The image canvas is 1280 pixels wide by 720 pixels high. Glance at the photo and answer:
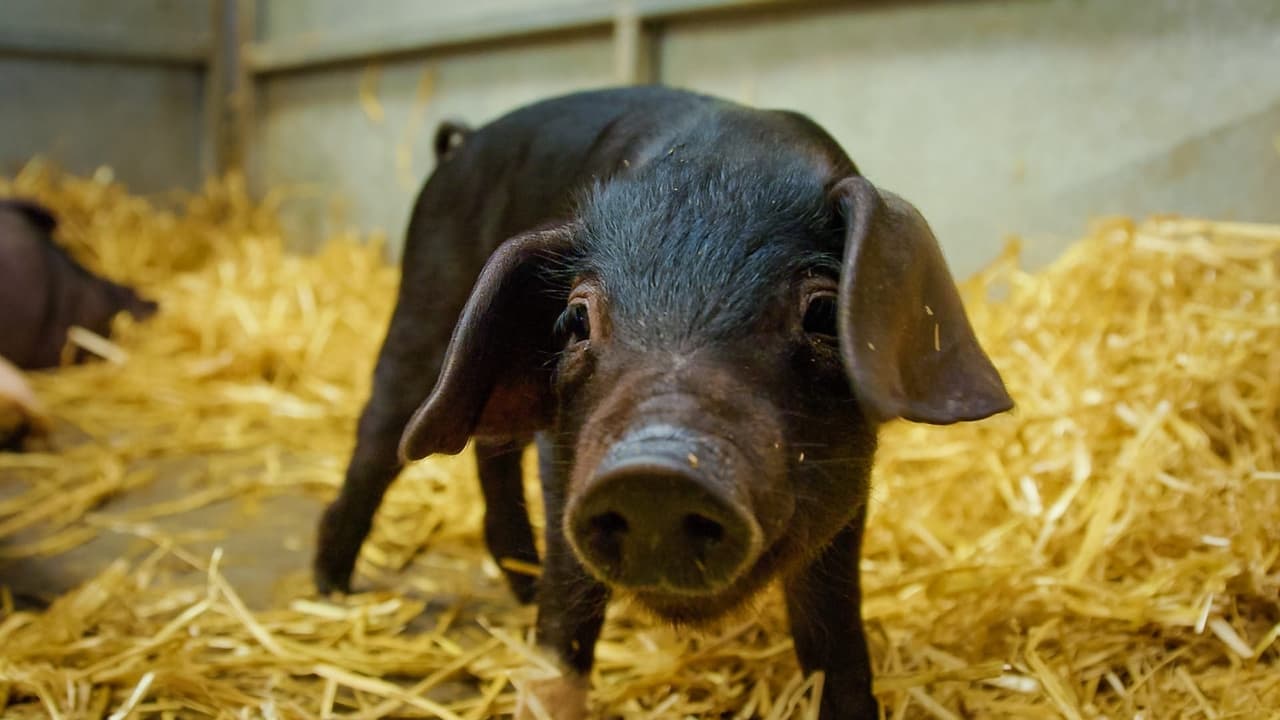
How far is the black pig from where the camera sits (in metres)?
1.45

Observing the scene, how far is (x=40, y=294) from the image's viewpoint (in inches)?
209

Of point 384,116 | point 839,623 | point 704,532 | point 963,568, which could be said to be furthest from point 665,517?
point 384,116

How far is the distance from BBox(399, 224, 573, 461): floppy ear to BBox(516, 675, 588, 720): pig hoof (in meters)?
0.48

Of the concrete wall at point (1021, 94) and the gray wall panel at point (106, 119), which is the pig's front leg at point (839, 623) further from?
the gray wall panel at point (106, 119)

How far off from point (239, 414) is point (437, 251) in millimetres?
2432

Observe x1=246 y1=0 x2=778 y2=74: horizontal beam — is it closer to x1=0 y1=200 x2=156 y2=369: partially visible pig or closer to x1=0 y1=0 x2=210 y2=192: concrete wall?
x1=0 y1=0 x2=210 y2=192: concrete wall

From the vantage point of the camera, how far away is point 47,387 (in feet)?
16.5

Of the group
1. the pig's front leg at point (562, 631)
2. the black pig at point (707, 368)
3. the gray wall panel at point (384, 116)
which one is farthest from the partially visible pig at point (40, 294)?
the pig's front leg at point (562, 631)

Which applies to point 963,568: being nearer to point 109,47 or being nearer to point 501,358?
point 501,358

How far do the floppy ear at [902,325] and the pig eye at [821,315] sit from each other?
0.41 ft

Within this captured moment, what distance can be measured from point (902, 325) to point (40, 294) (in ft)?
16.0

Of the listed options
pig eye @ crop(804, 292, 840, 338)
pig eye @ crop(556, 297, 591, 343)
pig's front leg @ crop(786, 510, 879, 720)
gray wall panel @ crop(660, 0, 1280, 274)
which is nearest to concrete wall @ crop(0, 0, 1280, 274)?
gray wall panel @ crop(660, 0, 1280, 274)

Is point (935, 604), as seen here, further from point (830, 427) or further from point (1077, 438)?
point (830, 427)

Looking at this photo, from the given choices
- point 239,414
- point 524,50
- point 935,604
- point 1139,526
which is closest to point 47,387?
point 239,414
